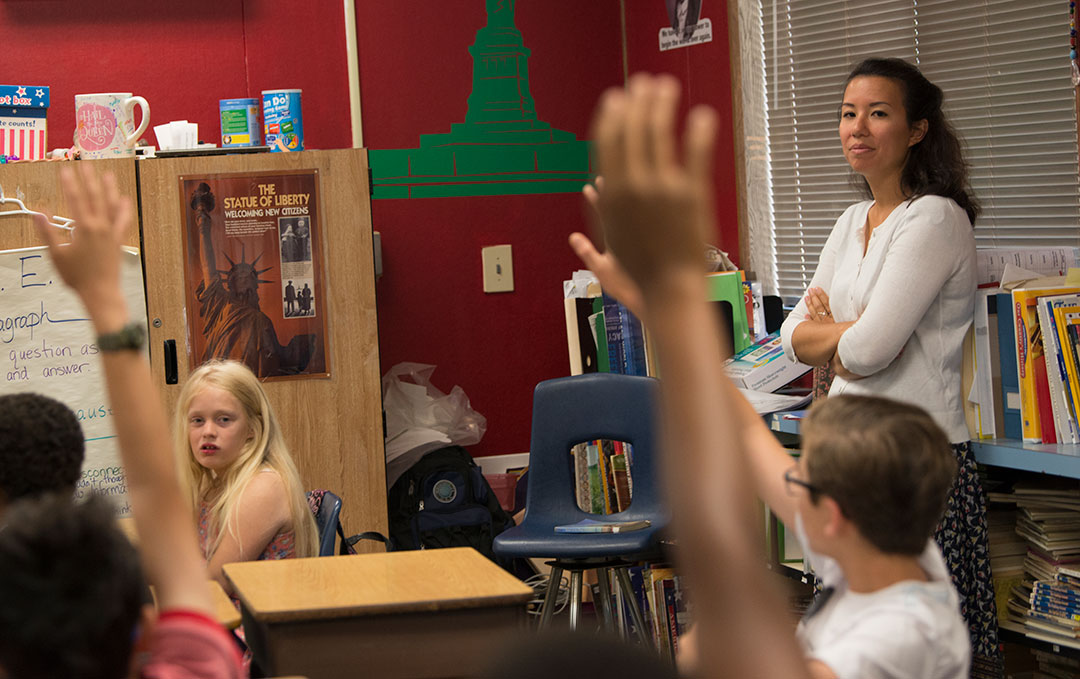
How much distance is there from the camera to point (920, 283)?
254cm

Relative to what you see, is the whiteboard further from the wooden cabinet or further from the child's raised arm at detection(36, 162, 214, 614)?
the child's raised arm at detection(36, 162, 214, 614)

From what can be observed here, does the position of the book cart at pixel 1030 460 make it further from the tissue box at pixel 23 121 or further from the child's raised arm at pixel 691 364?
the tissue box at pixel 23 121

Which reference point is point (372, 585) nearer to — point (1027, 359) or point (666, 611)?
point (1027, 359)

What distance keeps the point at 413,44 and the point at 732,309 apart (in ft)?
5.65

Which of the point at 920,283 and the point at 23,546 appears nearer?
the point at 23,546

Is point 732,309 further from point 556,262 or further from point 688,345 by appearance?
point 688,345

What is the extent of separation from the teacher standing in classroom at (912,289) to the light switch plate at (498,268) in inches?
77.2

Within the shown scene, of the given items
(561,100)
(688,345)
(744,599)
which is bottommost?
(744,599)

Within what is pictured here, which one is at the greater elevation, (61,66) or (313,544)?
(61,66)

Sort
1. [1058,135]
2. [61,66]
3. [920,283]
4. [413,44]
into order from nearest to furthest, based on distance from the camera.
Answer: [920,283]
[1058,135]
[61,66]
[413,44]

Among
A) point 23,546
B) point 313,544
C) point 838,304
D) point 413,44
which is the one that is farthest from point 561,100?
point 23,546

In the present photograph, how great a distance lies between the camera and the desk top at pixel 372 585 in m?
1.87

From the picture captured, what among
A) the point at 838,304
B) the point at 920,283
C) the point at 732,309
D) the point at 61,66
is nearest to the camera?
the point at 920,283

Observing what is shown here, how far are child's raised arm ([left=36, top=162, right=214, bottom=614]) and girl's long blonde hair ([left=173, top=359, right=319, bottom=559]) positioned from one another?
155cm
